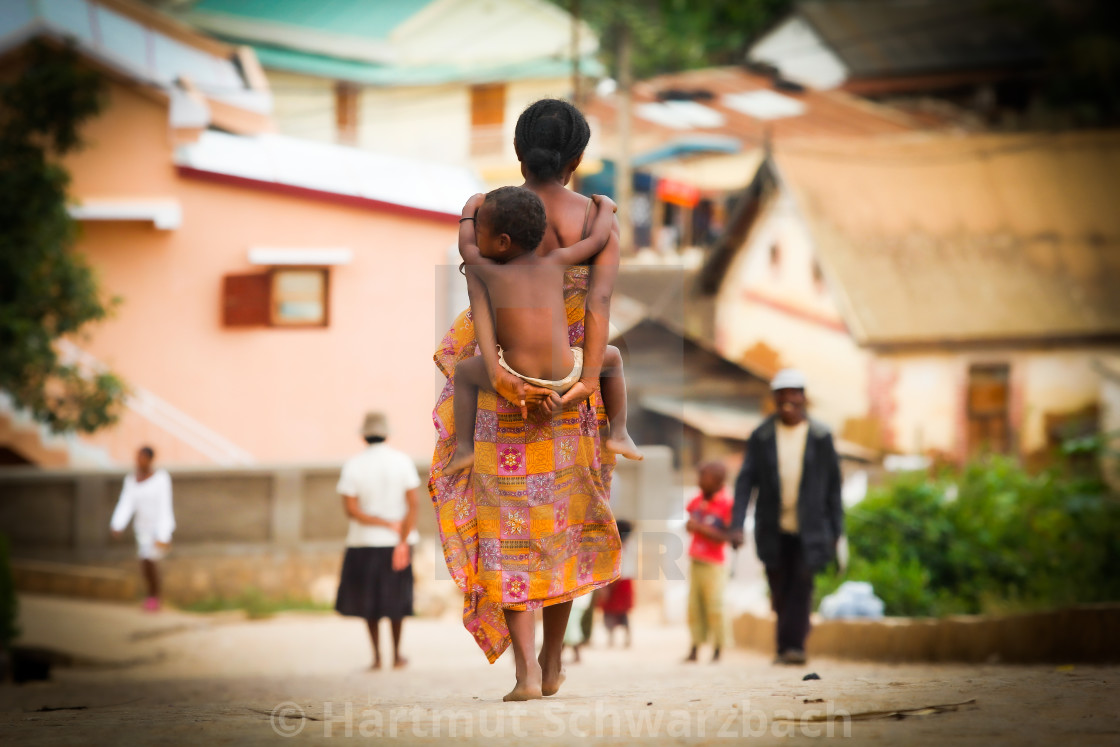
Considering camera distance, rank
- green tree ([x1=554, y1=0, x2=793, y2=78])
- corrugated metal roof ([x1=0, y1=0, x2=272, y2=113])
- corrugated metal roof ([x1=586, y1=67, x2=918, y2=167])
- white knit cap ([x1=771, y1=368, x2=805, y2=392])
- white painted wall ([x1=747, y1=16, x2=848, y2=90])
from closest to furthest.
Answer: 1. white knit cap ([x1=771, y1=368, x2=805, y2=392])
2. corrugated metal roof ([x1=0, y1=0, x2=272, y2=113])
3. corrugated metal roof ([x1=586, y1=67, x2=918, y2=167])
4. green tree ([x1=554, y1=0, x2=793, y2=78])
5. white painted wall ([x1=747, y1=16, x2=848, y2=90])

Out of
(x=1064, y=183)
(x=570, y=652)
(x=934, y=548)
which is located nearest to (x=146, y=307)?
(x=570, y=652)

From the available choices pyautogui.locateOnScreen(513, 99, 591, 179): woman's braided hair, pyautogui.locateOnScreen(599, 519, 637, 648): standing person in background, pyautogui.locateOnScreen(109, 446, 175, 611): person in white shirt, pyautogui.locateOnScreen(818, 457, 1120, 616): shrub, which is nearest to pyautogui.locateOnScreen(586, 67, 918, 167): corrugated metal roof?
pyautogui.locateOnScreen(818, 457, 1120, 616): shrub

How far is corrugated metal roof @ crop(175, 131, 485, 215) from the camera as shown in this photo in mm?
16719

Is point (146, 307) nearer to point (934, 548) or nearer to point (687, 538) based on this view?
point (687, 538)

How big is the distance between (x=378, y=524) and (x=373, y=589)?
1.41 feet

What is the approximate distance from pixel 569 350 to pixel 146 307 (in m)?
13.3

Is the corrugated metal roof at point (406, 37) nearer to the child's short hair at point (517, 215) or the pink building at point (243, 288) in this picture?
the pink building at point (243, 288)

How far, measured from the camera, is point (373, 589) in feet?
27.8

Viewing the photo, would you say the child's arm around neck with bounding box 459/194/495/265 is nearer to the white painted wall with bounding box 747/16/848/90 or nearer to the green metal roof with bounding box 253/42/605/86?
the green metal roof with bounding box 253/42/605/86

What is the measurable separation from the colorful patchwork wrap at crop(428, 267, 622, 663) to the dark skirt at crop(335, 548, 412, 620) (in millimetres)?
4127

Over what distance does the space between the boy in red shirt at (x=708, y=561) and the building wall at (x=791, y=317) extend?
1362 cm

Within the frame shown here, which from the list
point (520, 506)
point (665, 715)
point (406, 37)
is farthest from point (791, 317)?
point (665, 715)

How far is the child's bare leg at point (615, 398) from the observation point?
4.45m

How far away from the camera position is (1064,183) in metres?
24.4
